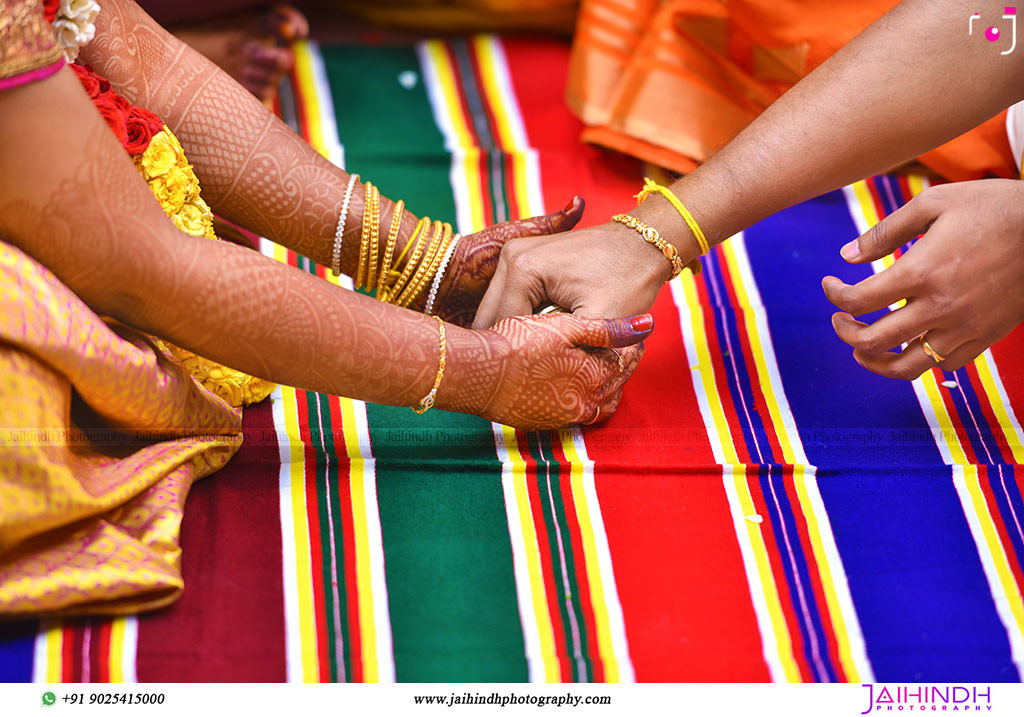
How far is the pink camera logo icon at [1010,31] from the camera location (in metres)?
1.30

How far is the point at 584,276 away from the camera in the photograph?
1.33 meters

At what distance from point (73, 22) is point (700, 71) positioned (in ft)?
3.76

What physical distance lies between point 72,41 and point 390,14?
45.5 inches

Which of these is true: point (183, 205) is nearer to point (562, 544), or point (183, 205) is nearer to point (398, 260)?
point (398, 260)

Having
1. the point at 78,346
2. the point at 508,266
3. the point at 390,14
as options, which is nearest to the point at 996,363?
the point at 508,266

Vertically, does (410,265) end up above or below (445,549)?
above

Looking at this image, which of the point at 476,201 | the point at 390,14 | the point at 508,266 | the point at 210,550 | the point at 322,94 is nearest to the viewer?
the point at 210,550

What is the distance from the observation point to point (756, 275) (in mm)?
1657

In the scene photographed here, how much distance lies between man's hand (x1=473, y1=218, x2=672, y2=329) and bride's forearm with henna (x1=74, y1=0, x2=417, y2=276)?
186mm

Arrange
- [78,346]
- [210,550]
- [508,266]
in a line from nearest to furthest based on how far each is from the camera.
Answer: [78,346] → [210,550] → [508,266]

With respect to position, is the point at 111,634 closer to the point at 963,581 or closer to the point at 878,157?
the point at 963,581

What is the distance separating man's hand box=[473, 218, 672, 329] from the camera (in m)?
1.33

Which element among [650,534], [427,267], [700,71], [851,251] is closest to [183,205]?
[427,267]
